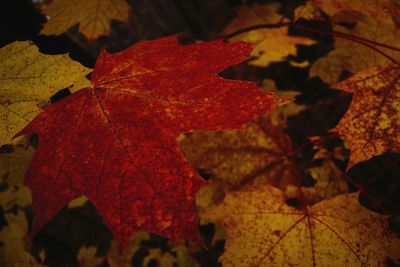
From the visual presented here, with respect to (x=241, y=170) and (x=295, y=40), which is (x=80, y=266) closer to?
(x=241, y=170)

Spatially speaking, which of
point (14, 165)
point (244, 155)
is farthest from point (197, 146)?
point (14, 165)

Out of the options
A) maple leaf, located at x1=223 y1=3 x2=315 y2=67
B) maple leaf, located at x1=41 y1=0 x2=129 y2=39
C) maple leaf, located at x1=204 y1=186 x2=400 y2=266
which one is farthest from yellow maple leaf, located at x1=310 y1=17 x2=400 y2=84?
maple leaf, located at x1=41 y1=0 x2=129 y2=39

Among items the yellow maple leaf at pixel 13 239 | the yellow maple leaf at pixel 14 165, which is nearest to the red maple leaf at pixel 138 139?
the yellow maple leaf at pixel 14 165

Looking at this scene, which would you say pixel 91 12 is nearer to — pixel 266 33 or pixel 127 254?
pixel 266 33

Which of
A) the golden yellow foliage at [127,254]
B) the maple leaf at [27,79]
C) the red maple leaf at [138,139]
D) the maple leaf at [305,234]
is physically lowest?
the golden yellow foliage at [127,254]

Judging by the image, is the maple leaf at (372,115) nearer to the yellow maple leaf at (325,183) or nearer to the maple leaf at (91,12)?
the yellow maple leaf at (325,183)

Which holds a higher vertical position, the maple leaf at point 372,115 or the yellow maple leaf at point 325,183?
the maple leaf at point 372,115
